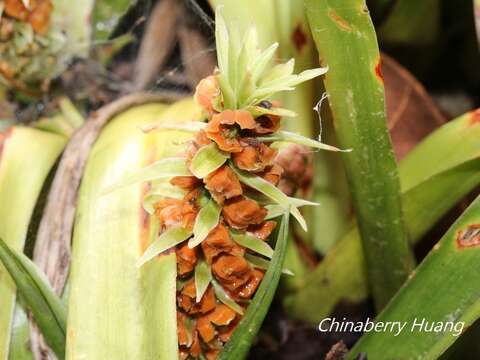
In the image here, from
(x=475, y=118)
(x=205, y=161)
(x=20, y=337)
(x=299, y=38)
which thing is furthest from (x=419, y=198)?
(x=20, y=337)

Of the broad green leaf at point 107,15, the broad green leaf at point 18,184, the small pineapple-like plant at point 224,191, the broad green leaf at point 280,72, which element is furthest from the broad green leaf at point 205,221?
the broad green leaf at point 107,15

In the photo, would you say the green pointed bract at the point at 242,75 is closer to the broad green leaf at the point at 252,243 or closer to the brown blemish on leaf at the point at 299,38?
the broad green leaf at the point at 252,243

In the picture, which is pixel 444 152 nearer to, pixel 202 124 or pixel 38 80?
pixel 202 124

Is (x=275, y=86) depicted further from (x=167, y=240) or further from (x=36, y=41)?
(x=36, y=41)

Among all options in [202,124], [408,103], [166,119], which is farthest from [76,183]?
[408,103]

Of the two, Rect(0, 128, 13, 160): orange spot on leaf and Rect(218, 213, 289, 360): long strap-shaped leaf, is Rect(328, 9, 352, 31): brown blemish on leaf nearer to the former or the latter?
Rect(218, 213, 289, 360): long strap-shaped leaf
